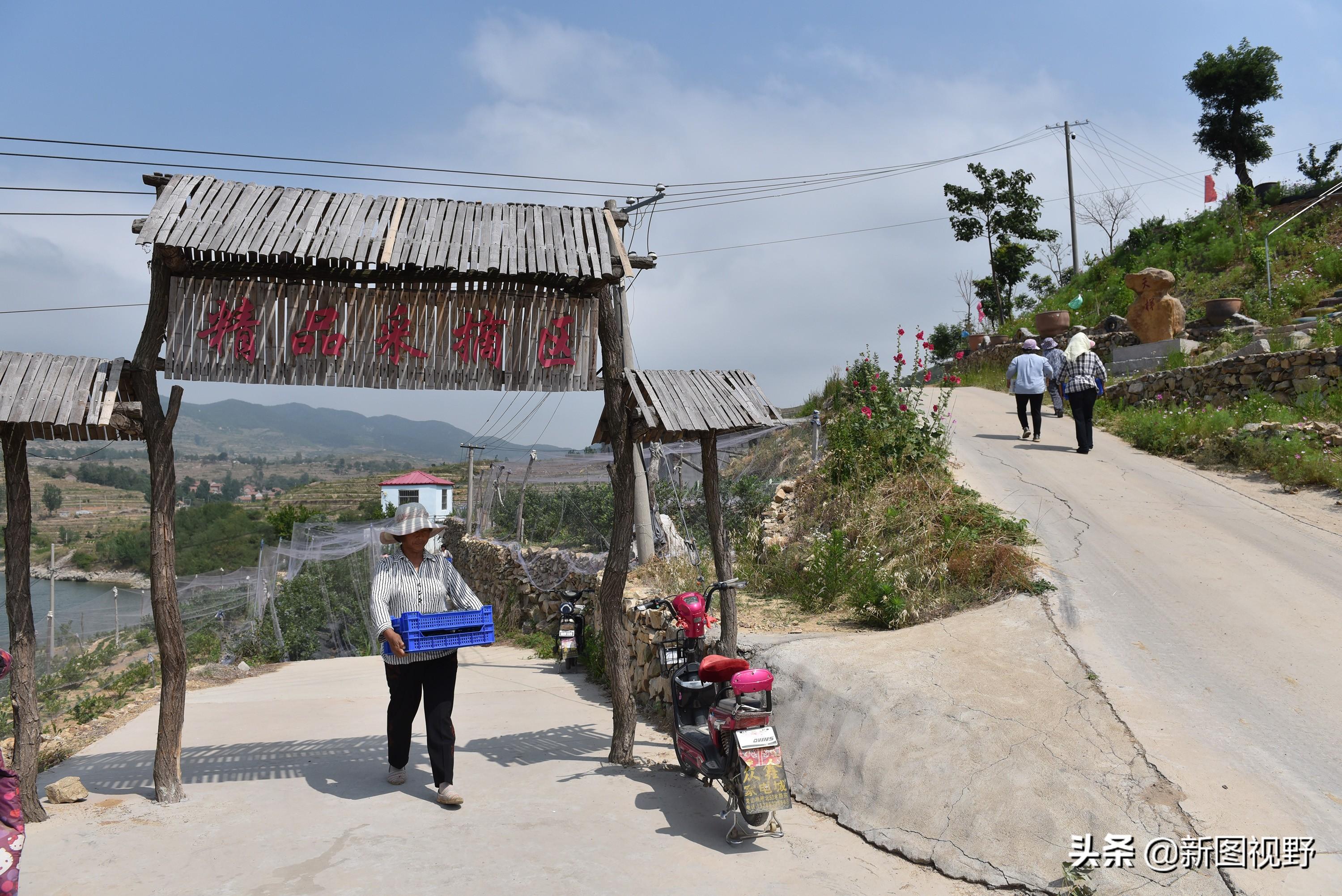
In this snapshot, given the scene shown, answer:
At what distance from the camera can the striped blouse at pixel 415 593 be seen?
4.83 m

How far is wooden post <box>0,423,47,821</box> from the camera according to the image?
4.65 m

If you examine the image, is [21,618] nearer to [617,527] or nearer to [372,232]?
[372,232]

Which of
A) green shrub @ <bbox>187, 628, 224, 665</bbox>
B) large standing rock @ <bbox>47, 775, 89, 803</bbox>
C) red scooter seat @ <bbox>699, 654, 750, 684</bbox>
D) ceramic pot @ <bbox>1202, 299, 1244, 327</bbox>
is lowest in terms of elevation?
green shrub @ <bbox>187, 628, 224, 665</bbox>

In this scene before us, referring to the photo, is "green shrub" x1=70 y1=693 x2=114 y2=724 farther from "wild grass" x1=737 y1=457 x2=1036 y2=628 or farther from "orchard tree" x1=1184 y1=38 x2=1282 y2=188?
"orchard tree" x1=1184 y1=38 x2=1282 y2=188

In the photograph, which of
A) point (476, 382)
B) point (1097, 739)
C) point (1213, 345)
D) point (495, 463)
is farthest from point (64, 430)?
point (1213, 345)

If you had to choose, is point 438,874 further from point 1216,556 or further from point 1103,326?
point 1103,326

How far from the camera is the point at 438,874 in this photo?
152 inches

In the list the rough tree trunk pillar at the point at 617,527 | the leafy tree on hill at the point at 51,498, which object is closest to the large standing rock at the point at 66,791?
the rough tree trunk pillar at the point at 617,527

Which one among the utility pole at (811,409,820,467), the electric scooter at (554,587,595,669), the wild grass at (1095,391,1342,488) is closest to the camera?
the wild grass at (1095,391,1342,488)

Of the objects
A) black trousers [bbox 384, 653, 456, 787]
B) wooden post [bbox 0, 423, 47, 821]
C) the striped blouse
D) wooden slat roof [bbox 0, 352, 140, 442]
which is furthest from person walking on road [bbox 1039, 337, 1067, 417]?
wooden post [bbox 0, 423, 47, 821]

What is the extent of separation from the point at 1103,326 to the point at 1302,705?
647 inches

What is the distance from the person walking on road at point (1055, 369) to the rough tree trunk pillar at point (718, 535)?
29.1 feet

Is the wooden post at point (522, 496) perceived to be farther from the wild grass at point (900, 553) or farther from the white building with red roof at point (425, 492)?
the white building with red roof at point (425, 492)

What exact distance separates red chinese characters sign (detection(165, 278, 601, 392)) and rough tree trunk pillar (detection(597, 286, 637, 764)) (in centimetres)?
13
